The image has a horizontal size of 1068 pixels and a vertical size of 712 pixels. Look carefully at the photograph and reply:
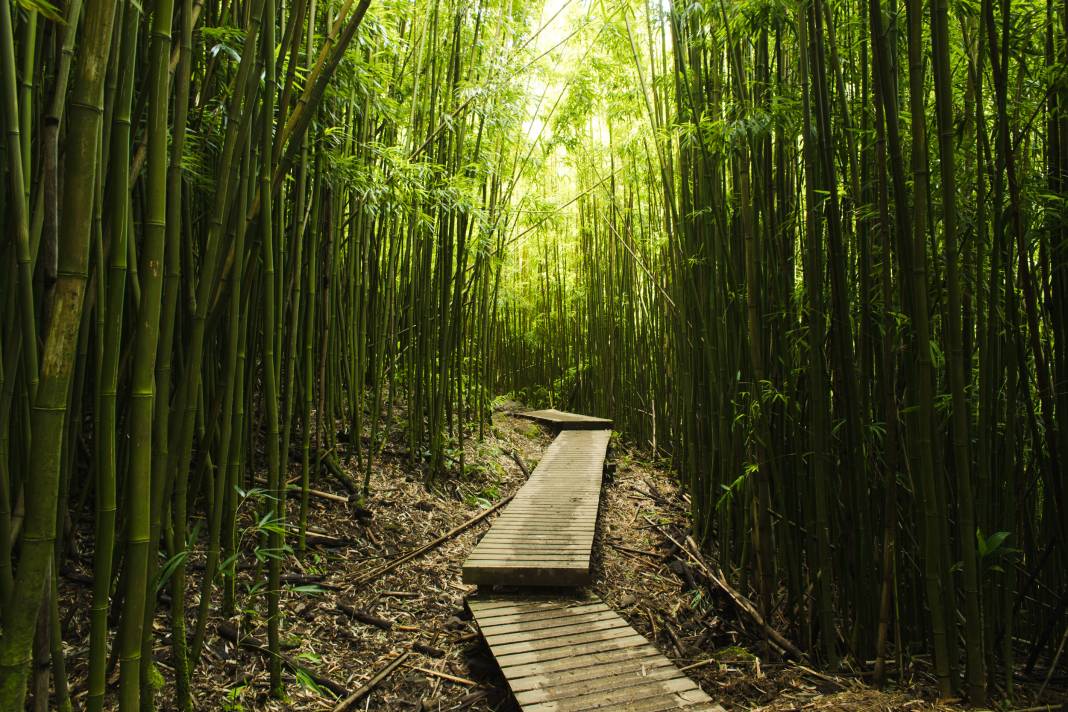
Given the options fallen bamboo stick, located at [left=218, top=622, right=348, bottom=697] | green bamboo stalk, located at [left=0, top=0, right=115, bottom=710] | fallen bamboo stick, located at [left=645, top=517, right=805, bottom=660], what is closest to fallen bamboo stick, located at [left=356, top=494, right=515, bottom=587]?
fallen bamboo stick, located at [left=218, top=622, right=348, bottom=697]

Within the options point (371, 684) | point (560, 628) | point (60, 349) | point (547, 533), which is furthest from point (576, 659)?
point (60, 349)

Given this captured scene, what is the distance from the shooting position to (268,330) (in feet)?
4.53

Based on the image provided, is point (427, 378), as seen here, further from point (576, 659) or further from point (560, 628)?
point (576, 659)

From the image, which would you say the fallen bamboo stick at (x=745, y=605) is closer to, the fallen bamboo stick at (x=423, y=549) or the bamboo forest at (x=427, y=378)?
the bamboo forest at (x=427, y=378)

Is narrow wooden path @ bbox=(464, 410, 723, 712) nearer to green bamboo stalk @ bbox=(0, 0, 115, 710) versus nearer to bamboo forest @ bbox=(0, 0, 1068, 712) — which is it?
bamboo forest @ bbox=(0, 0, 1068, 712)

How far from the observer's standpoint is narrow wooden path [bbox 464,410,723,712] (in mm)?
1471

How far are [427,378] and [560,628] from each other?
187 cm

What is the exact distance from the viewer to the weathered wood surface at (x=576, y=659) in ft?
4.75

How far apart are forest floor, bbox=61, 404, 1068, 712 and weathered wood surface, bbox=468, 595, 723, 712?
0.15 meters

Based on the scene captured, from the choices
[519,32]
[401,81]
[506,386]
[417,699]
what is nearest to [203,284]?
[417,699]

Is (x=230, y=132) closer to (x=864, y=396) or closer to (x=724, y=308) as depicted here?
(x=864, y=396)

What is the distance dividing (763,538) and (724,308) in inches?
36.2

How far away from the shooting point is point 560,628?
1.87 meters

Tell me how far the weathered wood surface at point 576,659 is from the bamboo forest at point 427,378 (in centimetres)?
2
